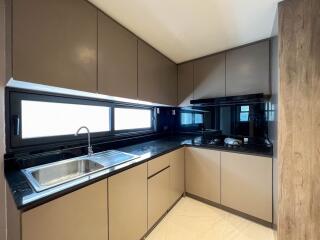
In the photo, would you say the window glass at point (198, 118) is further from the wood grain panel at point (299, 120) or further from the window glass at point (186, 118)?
the wood grain panel at point (299, 120)

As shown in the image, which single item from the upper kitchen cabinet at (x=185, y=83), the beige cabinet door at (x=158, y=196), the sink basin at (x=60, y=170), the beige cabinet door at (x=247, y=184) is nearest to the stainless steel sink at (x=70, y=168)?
the sink basin at (x=60, y=170)

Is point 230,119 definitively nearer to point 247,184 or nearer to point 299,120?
point 247,184

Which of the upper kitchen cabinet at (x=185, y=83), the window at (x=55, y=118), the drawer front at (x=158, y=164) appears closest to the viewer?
the window at (x=55, y=118)

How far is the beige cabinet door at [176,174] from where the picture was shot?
6.09 feet

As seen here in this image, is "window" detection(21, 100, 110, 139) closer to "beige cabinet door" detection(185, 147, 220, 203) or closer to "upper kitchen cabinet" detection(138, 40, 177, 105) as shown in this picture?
"upper kitchen cabinet" detection(138, 40, 177, 105)

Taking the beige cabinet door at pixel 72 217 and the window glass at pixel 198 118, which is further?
the window glass at pixel 198 118

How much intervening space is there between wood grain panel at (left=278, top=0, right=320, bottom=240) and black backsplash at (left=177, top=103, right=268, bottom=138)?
3.03 ft

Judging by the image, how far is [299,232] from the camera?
109cm

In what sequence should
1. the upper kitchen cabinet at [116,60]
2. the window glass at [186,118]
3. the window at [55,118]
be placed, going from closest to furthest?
1. the window at [55,118]
2. the upper kitchen cabinet at [116,60]
3. the window glass at [186,118]

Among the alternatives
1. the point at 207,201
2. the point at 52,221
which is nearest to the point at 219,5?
the point at 52,221

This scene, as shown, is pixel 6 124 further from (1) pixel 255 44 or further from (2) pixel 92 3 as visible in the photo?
(1) pixel 255 44

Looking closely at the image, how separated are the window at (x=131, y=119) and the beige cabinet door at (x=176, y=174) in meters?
0.75

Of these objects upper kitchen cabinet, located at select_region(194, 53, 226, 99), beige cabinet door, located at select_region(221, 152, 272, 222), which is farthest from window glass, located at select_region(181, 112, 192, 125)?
beige cabinet door, located at select_region(221, 152, 272, 222)

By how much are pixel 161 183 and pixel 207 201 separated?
0.80 metres
